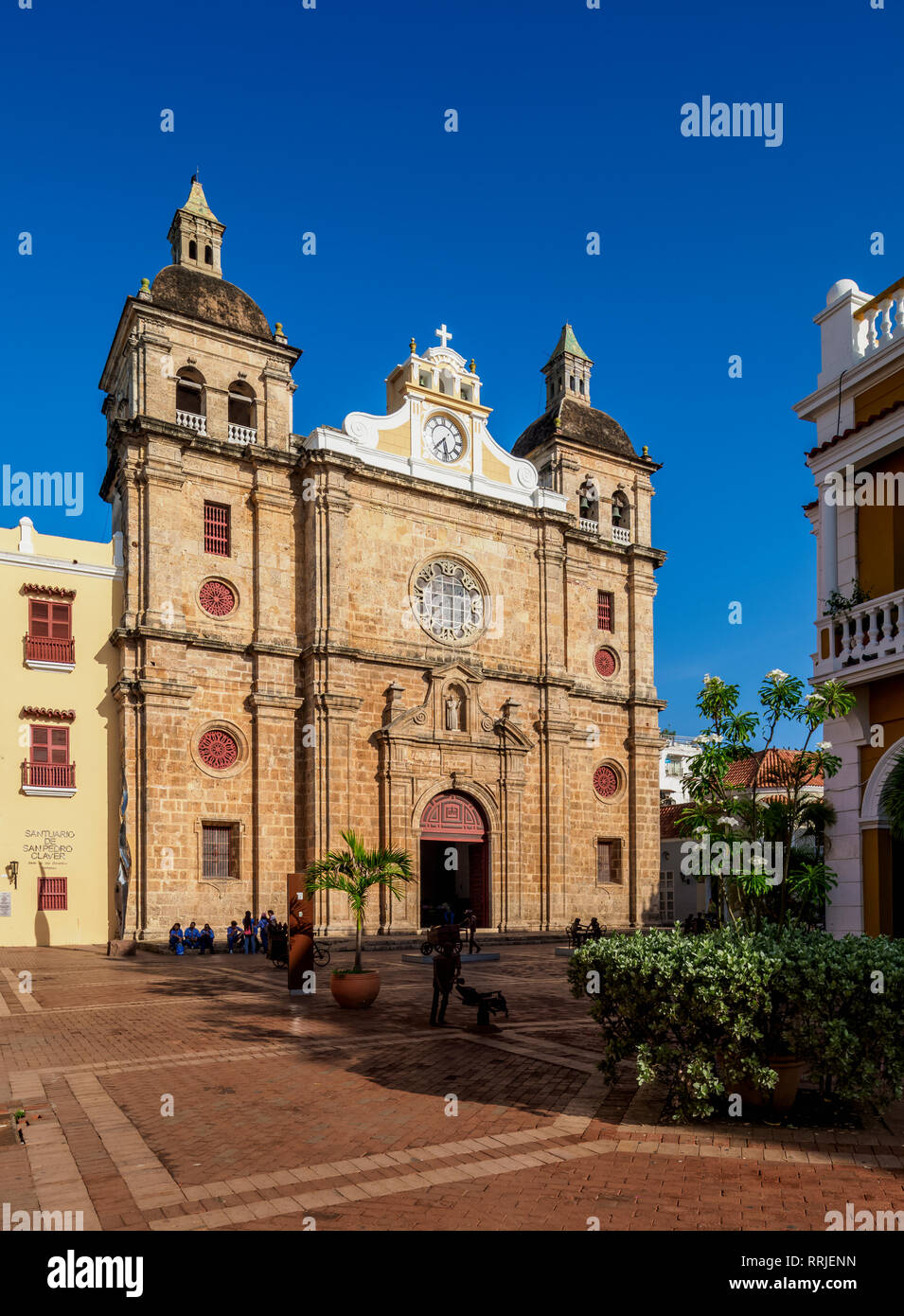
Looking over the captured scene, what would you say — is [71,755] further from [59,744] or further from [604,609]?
[604,609]

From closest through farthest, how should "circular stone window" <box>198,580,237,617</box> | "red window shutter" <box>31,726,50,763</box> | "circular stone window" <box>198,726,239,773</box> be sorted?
"red window shutter" <box>31,726,50,763</box>, "circular stone window" <box>198,726,239,773</box>, "circular stone window" <box>198,580,237,617</box>

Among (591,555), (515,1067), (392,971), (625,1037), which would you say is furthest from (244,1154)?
(591,555)

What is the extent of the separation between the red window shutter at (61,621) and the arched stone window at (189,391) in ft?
23.8

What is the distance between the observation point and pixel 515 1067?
11055mm

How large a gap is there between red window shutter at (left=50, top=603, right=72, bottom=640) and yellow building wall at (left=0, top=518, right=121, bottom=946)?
16 centimetres

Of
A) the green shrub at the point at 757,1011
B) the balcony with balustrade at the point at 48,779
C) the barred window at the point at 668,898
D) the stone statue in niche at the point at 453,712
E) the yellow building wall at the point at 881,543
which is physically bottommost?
the barred window at the point at 668,898

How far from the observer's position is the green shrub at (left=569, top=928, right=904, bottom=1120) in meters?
7.95

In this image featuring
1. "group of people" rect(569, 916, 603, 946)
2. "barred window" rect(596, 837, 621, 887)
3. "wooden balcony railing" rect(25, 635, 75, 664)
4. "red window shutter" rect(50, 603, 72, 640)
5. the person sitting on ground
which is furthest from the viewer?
"barred window" rect(596, 837, 621, 887)

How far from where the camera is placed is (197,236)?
32.8 metres

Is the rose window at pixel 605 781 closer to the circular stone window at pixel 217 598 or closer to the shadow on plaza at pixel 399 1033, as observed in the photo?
the circular stone window at pixel 217 598

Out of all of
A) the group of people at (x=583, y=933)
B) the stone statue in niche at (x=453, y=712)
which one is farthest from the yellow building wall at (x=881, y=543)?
the stone statue in niche at (x=453, y=712)

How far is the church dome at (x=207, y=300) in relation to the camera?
30.5 meters

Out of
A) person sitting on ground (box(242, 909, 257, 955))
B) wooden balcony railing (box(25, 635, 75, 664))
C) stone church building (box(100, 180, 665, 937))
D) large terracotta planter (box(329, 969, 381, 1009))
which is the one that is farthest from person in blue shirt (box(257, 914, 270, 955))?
large terracotta planter (box(329, 969, 381, 1009))

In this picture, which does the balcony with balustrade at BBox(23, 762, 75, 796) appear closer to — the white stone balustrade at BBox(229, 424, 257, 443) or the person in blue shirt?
the person in blue shirt
